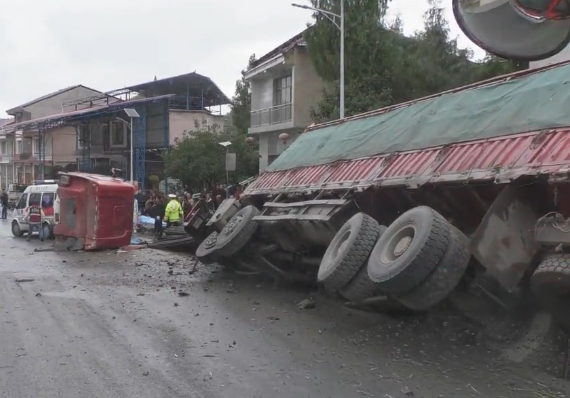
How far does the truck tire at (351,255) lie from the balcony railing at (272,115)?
78.6ft

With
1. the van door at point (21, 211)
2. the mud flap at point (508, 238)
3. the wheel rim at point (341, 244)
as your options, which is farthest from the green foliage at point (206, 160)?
the mud flap at point (508, 238)

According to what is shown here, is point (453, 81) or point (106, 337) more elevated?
point (453, 81)

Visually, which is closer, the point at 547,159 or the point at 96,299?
the point at 547,159

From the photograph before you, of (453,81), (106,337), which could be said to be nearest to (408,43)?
(453,81)

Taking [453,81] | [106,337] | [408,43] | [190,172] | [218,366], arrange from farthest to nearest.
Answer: [190,172] → [408,43] → [453,81] → [106,337] → [218,366]

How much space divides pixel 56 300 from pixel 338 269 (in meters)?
4.70

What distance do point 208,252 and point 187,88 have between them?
1430 inches

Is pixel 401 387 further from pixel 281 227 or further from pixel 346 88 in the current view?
pixel 346 88

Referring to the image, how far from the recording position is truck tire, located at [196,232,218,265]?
11.4 m

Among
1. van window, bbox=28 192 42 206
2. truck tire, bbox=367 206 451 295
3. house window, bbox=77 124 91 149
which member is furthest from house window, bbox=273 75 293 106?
truck tire, bbox=367 206 451 295

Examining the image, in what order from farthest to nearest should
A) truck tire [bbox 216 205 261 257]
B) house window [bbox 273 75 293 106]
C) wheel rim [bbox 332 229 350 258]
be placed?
house window [bbox 273 75 293 106]
truck tire [bbox 216 205 261 257]
wheel rim [bbox 332 229 350 258]

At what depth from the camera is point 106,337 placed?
7078mm

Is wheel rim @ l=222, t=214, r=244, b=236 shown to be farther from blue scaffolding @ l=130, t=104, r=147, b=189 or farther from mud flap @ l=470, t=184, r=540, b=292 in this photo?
blue scaffolding @ l=130, t=104, r=147, b=189

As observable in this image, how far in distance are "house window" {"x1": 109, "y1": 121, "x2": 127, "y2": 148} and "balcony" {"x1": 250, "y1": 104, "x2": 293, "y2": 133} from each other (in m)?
17.2
